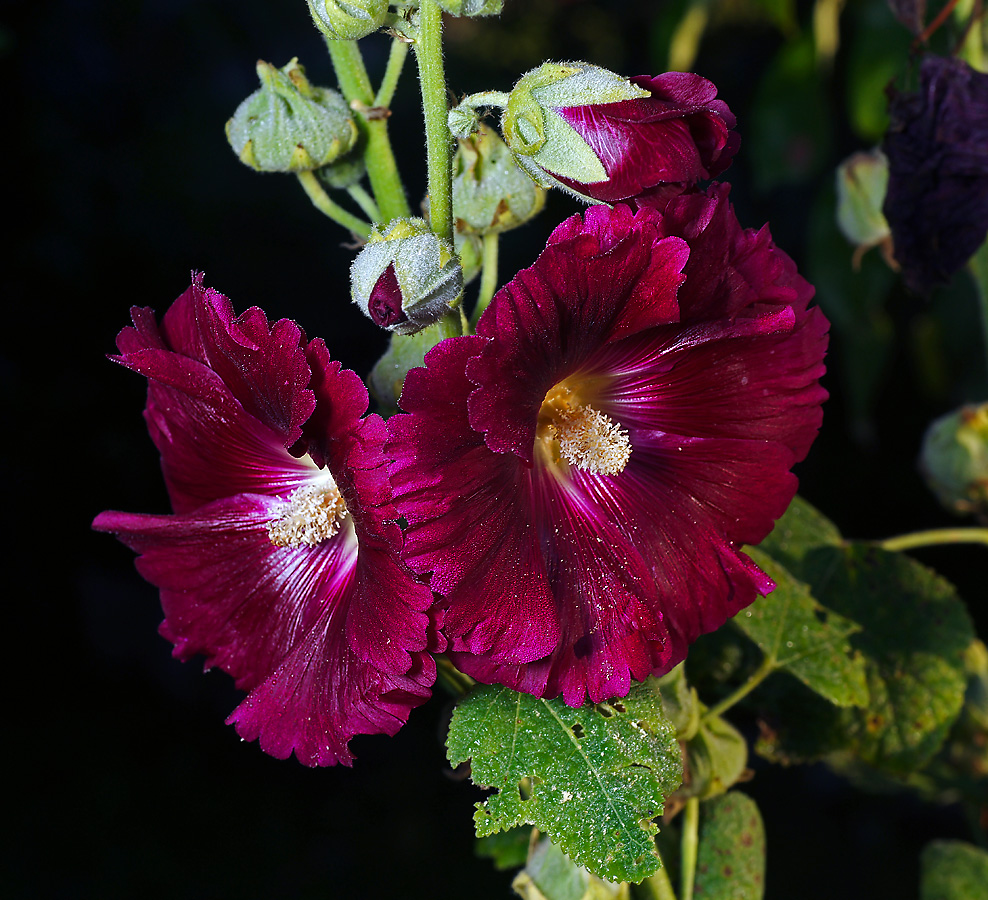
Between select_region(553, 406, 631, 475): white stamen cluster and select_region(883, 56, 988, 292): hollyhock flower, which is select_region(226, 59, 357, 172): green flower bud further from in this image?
select_region(883, 56, 988, 292): hollyhock flower

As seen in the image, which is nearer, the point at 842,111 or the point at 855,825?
the point at 842,111

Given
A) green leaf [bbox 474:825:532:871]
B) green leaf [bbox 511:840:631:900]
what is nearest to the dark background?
green leaf [bbox 474:825:532:871]

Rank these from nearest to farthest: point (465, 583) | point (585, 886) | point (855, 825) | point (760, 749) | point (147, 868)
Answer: point (465, 583), point (585, 886), point (760, 749), point (147, 868), point (855, 825)

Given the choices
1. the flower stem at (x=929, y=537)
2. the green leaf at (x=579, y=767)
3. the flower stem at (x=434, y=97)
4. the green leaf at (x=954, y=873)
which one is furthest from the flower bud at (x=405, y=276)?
the green leaf at (x=954, y=873)

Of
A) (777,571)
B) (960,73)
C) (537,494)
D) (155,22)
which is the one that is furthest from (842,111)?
(537,494)

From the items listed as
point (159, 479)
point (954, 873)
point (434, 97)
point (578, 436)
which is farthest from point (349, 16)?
point (159, 479)

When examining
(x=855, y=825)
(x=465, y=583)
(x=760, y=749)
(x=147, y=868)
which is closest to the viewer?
(x=465, y=583)

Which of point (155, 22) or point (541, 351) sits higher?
point (155, 22)

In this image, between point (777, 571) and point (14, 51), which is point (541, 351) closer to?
point (777, 571)
